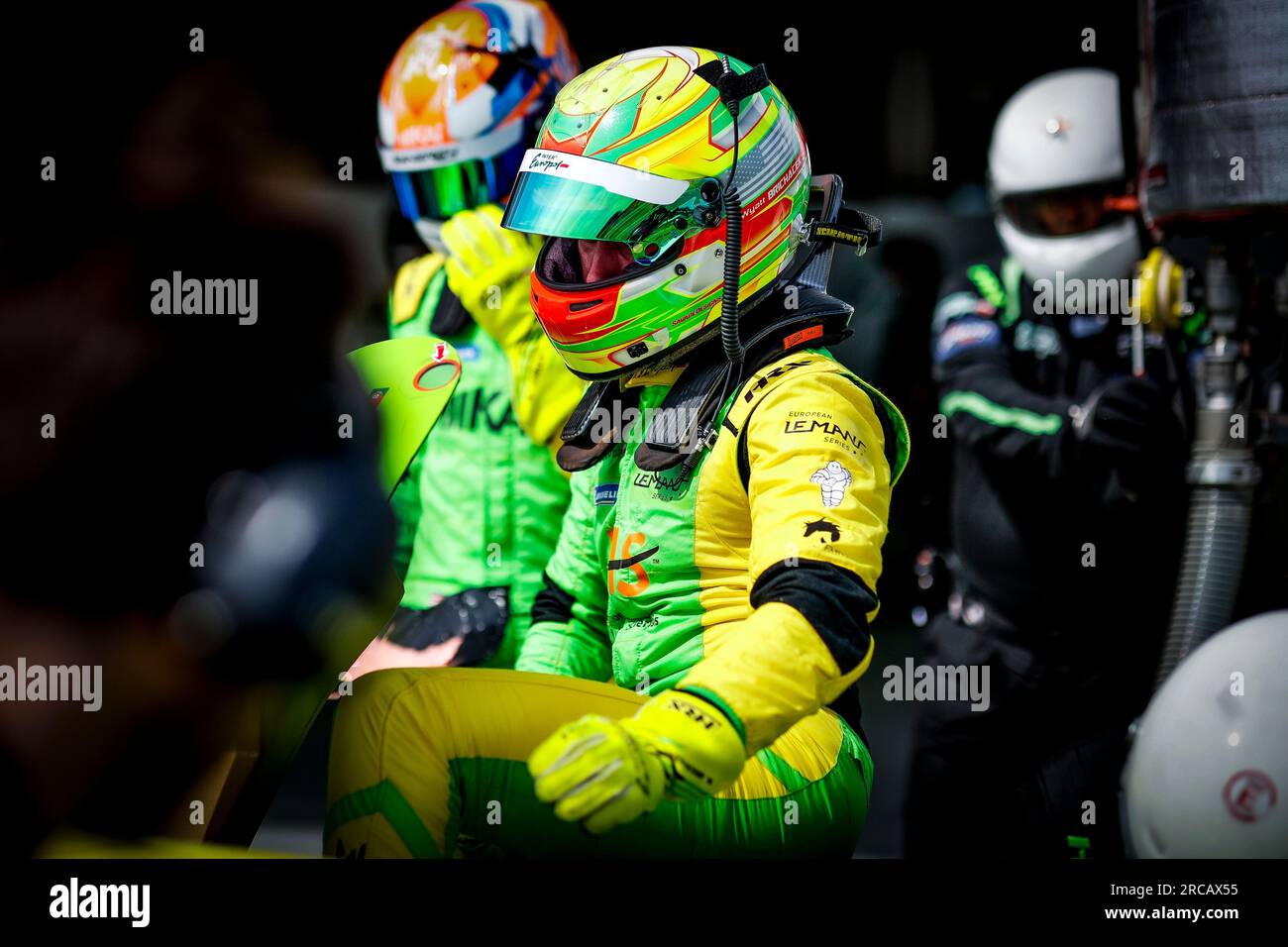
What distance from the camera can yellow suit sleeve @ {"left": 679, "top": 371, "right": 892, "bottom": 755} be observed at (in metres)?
1.78

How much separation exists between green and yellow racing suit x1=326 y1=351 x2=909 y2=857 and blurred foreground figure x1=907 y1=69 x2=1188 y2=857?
5.48 ft

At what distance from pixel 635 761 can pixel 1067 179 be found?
9.99 ft

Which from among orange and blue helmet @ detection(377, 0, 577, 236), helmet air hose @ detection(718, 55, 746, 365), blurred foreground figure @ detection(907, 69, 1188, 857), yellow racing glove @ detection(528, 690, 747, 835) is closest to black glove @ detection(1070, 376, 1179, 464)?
blurred foreground figure @ detection(907, 69, 1188, 857)

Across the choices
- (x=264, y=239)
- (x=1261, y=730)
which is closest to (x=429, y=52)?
(x=264, y=239)

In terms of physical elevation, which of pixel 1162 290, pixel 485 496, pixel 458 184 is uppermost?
pixel 458 184

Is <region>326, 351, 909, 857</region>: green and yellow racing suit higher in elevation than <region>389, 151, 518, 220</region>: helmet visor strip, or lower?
lower

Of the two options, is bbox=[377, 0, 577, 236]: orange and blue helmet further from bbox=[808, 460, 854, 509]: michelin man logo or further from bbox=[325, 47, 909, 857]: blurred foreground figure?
bbox=[808, 460, 854, 509]: michelin man logo

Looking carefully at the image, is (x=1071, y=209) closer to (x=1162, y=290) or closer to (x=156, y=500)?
(x=1162, y=290)

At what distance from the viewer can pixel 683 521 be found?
85.4 inches

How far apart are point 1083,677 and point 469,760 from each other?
7.74ft

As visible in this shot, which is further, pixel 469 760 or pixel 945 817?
pixel 945 817

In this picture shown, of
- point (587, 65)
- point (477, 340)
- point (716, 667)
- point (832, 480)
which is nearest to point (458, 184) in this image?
point (477, 340)

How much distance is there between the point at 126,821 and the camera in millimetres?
1727
